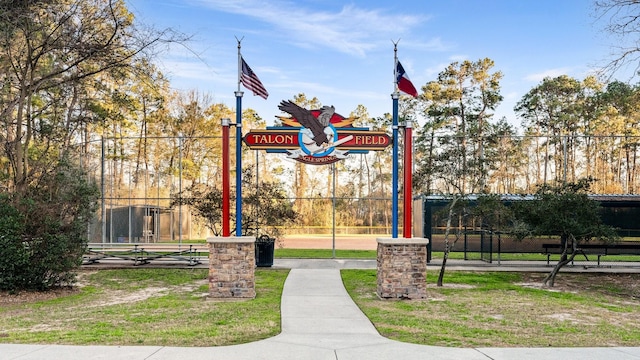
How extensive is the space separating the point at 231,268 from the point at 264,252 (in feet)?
17.9

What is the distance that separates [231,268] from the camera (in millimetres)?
10078

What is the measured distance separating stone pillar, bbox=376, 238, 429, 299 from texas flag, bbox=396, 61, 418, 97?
3248mm

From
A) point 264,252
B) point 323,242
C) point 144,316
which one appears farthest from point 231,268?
point 323,242

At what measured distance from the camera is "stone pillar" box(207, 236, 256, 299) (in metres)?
10.0

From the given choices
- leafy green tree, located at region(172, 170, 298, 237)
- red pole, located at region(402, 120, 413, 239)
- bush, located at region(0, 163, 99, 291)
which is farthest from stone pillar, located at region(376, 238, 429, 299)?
bush, located at region(0, 163, 99, 291)

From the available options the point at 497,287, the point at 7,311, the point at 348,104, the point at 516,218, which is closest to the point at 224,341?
the point at 7,311

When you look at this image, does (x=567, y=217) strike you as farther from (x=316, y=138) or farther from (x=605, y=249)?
(x=316, y=138)

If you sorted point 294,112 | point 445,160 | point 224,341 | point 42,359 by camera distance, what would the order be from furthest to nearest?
point 445,160, point 294,112, point 224,341, point 42,359

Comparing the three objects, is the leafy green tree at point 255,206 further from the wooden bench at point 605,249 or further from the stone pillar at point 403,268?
the wooden bench at point 605,249

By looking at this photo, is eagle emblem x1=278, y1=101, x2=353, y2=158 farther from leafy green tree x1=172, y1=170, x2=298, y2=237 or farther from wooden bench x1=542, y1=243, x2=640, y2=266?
wooden bench x1=542, y1=243, x2=640, y2=266

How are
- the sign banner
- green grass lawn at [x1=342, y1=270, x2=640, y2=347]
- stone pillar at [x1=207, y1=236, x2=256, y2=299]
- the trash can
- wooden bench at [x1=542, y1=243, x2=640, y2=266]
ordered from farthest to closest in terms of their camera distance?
wooden bench at [x1=542, y1=243, x2=640, y2=266], the trash can, the sign banner, stone pillar at [x1=207, y1=236, x2=256, y2=299], green grass lawn at [x1=342, y1=270, x2=640, y2=347]

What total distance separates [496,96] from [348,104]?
964 centimetres

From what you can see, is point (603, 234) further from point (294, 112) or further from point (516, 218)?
point (294, 112)

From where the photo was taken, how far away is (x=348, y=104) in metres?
31.9
